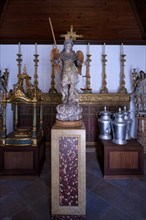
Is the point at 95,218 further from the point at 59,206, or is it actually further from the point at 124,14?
the point at 124,14

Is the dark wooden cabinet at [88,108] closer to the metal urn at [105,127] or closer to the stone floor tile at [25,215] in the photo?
the metal urn at [105,127]

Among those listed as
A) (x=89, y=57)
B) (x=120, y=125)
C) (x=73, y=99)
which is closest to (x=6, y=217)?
(x=73, y=99)

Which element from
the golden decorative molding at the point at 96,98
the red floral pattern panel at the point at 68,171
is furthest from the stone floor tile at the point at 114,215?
the golden decorative molding at the point at 96,98

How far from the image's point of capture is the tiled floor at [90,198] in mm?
2266

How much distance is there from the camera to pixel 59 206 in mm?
2164

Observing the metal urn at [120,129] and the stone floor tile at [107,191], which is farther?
the metal urn at [120,129]

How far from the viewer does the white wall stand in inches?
195

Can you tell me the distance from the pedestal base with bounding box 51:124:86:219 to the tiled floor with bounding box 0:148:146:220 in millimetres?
233

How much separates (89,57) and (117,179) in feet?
10.6

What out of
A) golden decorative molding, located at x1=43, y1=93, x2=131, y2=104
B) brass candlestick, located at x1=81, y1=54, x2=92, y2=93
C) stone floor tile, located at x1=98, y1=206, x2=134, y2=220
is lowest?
stone floor tile, located at x1=98, y1=206, x2=134, y2=220

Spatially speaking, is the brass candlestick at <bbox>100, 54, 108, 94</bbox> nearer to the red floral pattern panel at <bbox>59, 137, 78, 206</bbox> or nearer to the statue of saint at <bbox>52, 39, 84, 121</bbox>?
the statue of saint at <bbox>52, 39, 84, 121</bbox>

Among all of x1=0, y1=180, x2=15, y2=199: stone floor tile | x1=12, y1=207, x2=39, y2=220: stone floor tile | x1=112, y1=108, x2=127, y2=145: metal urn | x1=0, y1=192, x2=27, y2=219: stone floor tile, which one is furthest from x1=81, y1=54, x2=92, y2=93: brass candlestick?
x1=12, y1=207, x2=39, y2=220: stone floor tile

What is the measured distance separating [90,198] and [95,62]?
3.58 metres

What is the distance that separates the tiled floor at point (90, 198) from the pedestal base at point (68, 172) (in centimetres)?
23
